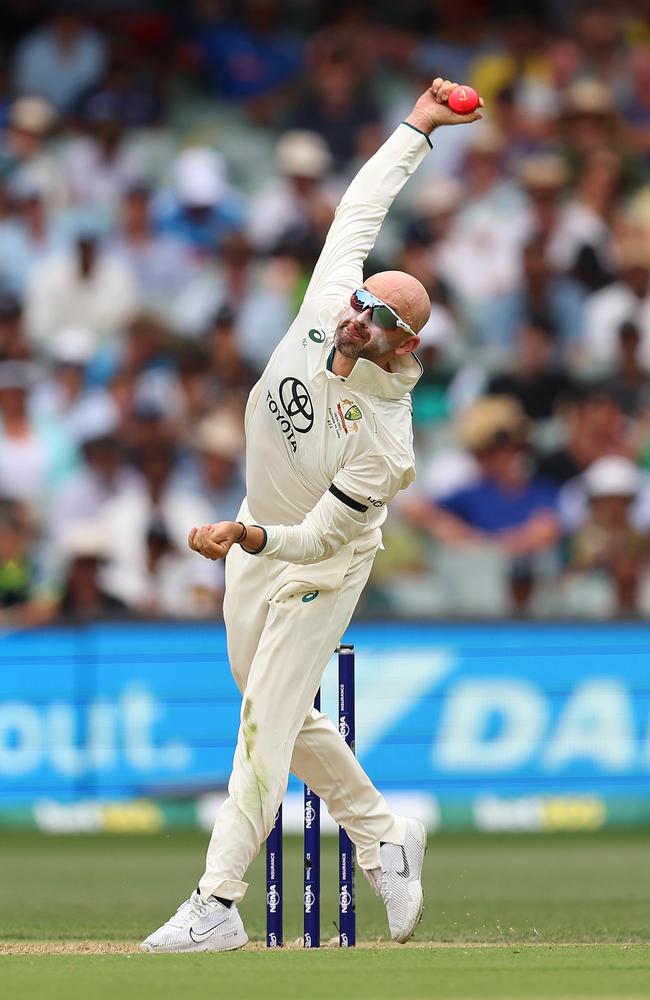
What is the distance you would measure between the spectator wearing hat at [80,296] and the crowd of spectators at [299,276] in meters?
0.02

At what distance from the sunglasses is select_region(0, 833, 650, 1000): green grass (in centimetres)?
201

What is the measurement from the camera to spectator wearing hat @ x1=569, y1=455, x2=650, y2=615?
12078 millimetres

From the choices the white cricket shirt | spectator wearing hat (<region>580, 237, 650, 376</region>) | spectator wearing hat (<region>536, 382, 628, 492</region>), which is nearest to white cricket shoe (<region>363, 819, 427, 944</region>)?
the white cricket shirt

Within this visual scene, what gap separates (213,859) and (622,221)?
9043 millimetres

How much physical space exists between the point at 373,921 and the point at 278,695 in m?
1.60

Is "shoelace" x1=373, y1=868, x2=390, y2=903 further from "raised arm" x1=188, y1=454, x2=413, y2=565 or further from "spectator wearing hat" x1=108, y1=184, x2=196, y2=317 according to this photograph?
"spectator wearing hat" x1=108, y1=184, x2=196, y2=317

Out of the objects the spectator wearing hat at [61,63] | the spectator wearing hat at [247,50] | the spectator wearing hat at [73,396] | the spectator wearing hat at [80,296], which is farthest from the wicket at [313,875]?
the spectator wearing hat at [247,50]

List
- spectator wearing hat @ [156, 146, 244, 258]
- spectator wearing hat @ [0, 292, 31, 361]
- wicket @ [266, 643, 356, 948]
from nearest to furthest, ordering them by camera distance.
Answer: wicket @ [266, 643, 356, 948], spectator wearing hat @ [0, 292, 31, 361], spectator wearing hat @ [156, 146, 244, 258]

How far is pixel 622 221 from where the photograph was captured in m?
14.5

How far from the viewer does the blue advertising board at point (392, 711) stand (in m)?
11.2

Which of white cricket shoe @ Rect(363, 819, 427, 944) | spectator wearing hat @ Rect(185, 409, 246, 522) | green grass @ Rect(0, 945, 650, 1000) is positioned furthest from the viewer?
spectator wearing hat @ Rect(185, 409, 246, 522)

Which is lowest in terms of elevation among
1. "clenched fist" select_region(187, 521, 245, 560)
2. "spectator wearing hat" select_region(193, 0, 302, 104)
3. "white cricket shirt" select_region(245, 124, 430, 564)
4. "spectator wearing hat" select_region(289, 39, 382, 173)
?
"clenched fist" select_region(187, 521, 245, 560)

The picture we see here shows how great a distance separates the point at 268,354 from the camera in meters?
13.6

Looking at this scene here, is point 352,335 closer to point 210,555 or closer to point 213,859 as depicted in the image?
point 210,555
